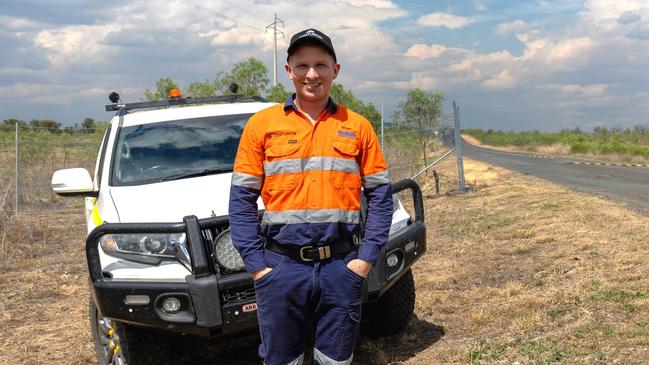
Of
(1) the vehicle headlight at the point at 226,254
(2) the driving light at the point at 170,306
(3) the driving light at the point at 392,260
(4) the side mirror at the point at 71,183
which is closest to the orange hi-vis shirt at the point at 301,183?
(1) the vehicle headlight at the point at 226,254

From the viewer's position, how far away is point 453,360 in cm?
422

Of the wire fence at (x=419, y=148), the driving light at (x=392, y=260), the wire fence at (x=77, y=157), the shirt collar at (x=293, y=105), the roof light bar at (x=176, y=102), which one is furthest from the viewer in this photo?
the wire fence at (x=419, y=148)

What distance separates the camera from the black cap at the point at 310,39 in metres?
2.73

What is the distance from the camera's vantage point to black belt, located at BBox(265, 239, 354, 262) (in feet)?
8.86

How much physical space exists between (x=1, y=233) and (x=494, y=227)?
715 cm

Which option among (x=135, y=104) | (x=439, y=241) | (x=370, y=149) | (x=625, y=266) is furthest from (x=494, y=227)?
(x=370, y=149)

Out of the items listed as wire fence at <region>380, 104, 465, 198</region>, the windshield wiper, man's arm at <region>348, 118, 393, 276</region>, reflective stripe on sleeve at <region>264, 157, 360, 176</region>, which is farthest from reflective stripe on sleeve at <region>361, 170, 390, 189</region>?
wire fence at <region>380, 104, 465, 198</region>

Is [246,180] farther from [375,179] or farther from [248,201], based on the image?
[375,179]

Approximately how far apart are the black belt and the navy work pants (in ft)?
0.07

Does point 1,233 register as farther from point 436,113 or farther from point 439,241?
point 436,113

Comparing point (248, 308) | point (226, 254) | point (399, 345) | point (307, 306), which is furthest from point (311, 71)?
point (399, 345)

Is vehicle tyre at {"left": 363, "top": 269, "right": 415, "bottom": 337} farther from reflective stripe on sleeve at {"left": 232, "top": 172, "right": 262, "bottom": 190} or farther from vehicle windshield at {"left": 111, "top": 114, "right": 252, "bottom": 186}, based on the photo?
reflective stripe on sleeve at {"left": 232, "top": 172, "right": 262, "bottom": 190}

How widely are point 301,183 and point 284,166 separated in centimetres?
10

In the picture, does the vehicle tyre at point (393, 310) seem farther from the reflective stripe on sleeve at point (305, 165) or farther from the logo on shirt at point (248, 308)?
the reflective stripe on sleeve at point (305, 165)
